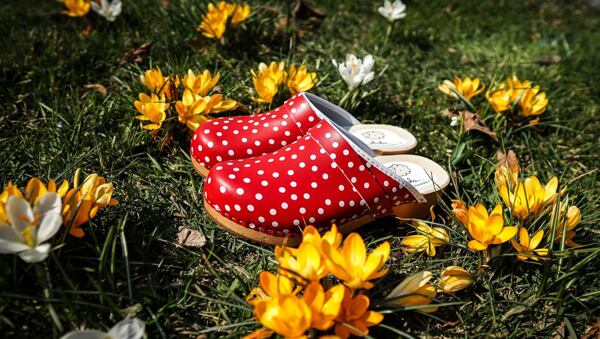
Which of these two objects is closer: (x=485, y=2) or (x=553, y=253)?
(x=553, y=253)

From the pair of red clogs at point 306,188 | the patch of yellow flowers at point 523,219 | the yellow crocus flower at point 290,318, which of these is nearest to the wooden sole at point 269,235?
the pair of red clogs at point 306,188

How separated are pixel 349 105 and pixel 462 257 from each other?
954 millimetres

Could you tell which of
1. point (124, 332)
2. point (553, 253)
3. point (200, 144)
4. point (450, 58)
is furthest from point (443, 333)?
point (450, 58)

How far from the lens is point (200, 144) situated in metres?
1.64

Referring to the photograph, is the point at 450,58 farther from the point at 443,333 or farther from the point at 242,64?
the point at 443,333

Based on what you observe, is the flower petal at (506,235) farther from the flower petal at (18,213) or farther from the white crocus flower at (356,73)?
the flower petal at (18,213)

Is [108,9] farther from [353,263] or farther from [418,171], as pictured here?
[353,263]

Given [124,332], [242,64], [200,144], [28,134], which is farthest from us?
[242,64]

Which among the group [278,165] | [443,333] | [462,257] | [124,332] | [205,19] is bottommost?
[443,333]

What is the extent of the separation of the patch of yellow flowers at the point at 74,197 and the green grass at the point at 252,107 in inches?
3.0

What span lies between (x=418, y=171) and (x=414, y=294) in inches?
23.5

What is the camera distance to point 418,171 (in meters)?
1.72

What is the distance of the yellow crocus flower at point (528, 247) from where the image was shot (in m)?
1.36

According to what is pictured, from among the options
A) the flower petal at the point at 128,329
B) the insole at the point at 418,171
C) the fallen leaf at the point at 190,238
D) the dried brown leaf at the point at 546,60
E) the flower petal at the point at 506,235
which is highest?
the flower petal at the point at 506,235
